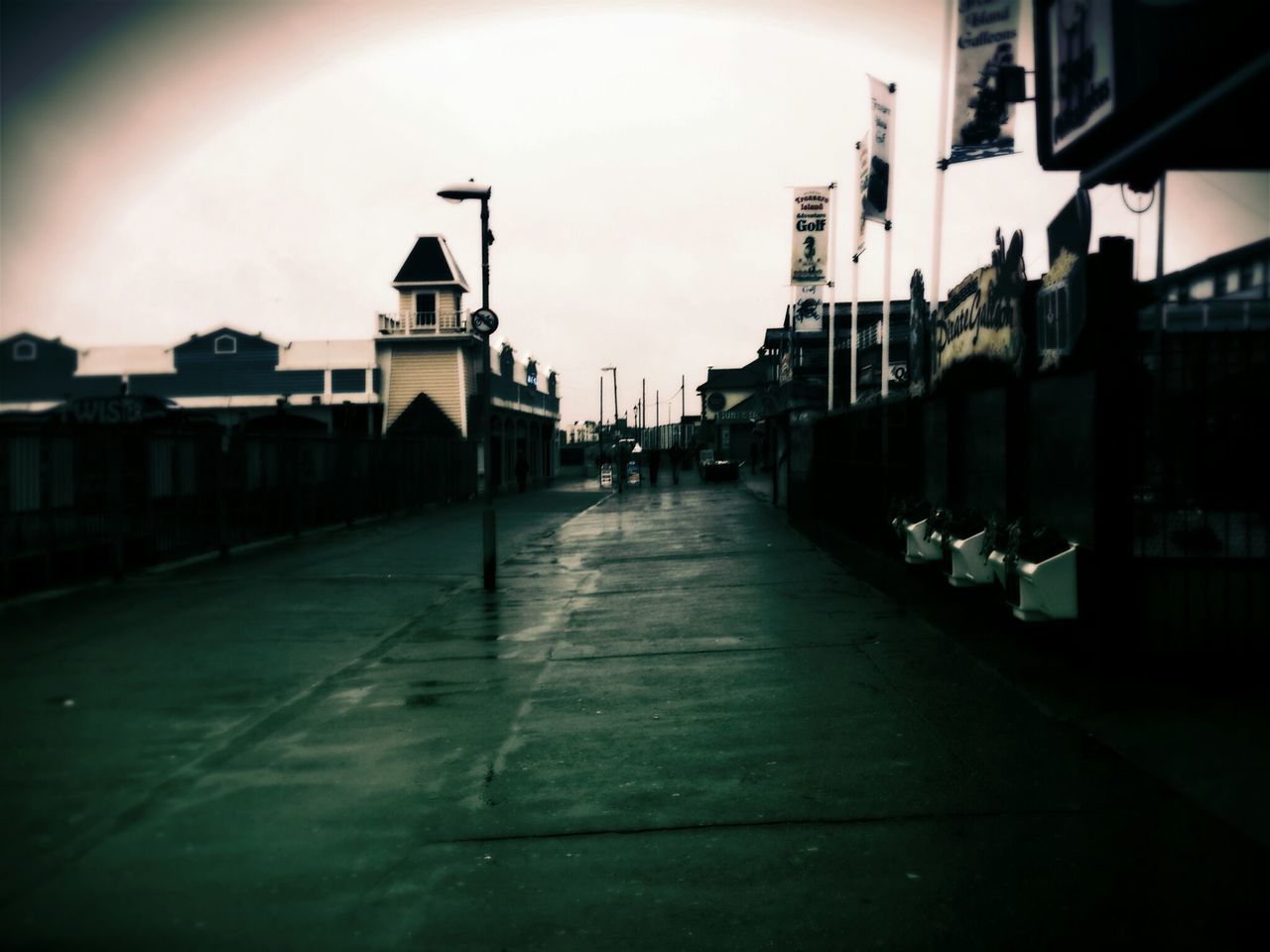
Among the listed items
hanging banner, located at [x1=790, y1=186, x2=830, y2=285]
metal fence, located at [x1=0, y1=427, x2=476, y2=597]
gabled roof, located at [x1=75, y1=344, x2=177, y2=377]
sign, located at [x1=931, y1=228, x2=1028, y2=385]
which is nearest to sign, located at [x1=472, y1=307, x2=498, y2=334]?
metal fence, located at [x1=0, y1=427, x2=476, y2=597]

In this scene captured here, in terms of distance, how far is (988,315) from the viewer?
11.0 metres

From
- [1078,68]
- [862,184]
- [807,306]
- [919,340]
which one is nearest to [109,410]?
[919,340]

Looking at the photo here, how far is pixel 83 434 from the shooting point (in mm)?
15539

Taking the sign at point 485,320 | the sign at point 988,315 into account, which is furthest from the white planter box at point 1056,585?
the sign at point 485,320

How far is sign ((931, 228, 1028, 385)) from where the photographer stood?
10.2 metres

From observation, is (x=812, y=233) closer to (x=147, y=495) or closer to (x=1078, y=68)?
(x=147, y=495)

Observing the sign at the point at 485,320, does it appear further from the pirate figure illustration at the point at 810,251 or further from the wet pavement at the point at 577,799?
the pirate figure illustration at the point at 810,251

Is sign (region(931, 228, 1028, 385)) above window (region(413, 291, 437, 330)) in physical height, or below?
below

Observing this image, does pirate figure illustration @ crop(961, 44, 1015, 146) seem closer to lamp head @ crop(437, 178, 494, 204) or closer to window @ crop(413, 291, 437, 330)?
lamp head @ crop(437, 178, 494, 204)

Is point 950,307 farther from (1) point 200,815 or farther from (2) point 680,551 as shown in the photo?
(1) point 200,815

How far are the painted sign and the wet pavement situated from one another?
347cm

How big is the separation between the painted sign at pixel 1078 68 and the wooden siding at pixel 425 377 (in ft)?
143

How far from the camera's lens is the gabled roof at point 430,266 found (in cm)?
4981

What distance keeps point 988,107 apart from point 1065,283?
25.5 ft
